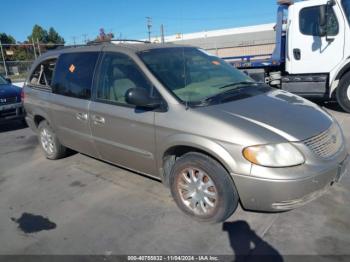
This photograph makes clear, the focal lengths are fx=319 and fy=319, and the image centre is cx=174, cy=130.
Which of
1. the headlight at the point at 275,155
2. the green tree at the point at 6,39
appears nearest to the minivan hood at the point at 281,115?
the headlight at the point at 275,155

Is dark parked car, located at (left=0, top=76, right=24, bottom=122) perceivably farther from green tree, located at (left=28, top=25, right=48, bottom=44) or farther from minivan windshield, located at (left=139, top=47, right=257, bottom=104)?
green tree, located at (left=28, top=25, right=48, bottom=44)

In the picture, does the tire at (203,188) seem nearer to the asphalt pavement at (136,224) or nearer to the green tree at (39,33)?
the asphalt pavement at (136,224)

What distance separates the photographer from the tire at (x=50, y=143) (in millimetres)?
5258

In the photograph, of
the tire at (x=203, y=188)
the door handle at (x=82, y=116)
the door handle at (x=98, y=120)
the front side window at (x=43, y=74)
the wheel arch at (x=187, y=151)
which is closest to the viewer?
the wheel arch at (x=187, y=151)

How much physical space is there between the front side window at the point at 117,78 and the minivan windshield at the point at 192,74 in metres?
0.18

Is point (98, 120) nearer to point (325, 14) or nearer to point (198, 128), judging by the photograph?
point (198, 128)

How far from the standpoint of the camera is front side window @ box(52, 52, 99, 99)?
422 cm

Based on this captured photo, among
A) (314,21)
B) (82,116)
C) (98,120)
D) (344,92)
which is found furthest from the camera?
(314,21)

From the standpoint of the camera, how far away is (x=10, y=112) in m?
8.09

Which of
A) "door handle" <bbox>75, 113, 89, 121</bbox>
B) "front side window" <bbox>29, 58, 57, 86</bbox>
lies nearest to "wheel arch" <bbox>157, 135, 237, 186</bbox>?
"door handle" <bbox>75, 113, 89, 121</bbox>

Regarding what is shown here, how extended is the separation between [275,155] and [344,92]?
567 cm

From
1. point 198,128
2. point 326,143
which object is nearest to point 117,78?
point 198,128

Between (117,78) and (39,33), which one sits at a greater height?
(39,33)

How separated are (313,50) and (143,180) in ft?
18.7
